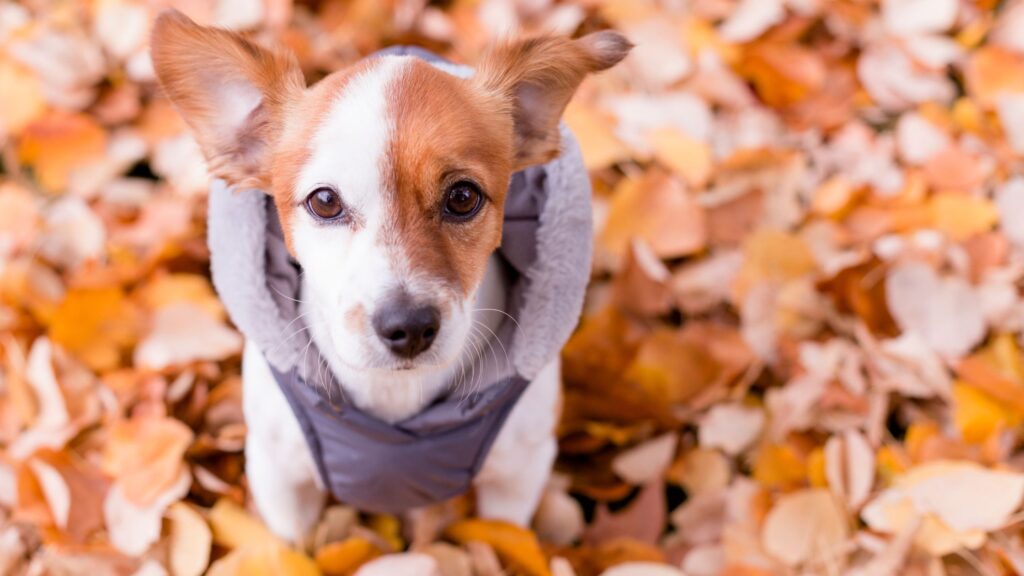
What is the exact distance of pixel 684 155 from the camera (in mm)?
2088

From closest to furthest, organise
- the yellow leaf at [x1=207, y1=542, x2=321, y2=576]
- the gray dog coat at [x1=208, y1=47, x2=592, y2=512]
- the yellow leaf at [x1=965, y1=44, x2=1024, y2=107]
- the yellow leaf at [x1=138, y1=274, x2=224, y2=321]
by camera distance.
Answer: the gray dog coat at [x1=208, y1=47, x2=592, y2=512]
the yellow leaf at [x1=207, y1=542, x2=321, y2=576]
the yellow leaf at [x1=138, y1=274, x2=224, y2=321]
the yellow leaf at [x1=965, y1=44, x2=1024, y2=107]

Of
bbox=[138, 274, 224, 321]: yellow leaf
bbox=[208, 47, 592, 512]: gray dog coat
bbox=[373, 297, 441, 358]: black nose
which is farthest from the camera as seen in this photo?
bbox=[138, 274, 224, 321]: yellow leaf

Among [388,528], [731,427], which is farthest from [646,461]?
[388,528]

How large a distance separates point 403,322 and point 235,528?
2.30ft

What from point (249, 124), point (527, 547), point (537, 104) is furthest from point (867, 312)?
point (249, 124)

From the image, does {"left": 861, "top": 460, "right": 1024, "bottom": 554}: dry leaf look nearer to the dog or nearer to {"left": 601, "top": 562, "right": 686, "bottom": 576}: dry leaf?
{"left": 601, "top": 562, "right": 686, "bottom": 576}: dry leaf

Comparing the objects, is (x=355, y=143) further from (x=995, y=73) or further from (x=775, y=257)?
(x=995, y=73)

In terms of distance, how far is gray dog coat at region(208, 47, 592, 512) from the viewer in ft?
3.98

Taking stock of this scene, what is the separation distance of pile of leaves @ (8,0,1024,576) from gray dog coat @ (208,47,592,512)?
0.24 metres

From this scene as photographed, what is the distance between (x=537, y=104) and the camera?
1187mm

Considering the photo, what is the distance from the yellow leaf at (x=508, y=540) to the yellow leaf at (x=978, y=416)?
2.66 ft

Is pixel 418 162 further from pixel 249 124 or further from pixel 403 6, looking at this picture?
pixel 403 6

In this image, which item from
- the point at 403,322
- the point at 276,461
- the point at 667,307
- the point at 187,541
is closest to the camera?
the point at 403,322

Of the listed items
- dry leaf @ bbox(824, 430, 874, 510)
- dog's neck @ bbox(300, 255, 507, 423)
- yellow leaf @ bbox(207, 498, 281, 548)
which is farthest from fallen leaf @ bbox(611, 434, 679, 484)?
yellow leaf @ bbox(207, 498, 281, 548)
